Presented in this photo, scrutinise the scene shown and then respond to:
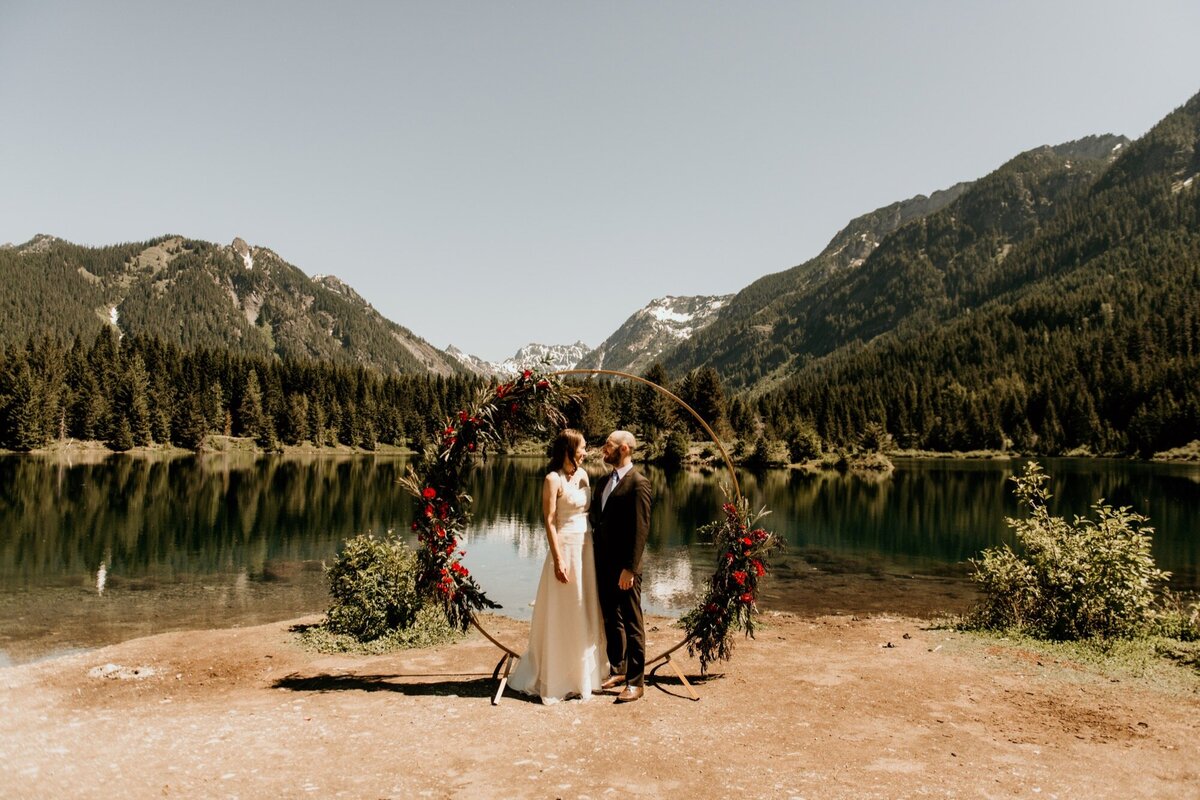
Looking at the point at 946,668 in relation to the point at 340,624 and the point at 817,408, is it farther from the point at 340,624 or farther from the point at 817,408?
the point at 817,408

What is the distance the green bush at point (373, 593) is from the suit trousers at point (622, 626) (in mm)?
5531

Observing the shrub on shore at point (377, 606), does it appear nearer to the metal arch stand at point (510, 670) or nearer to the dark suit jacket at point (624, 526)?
the metal arch stand at point (510, 670)

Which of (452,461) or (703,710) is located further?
(452,461)

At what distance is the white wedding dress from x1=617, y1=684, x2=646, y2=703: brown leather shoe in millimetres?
464

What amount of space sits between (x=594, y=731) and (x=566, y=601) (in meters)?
2.02

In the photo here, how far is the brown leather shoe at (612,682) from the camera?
34.6 ft

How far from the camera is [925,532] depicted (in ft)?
132

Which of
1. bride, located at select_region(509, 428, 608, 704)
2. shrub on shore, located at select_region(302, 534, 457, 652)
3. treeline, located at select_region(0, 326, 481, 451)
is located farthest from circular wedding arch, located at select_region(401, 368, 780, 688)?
treeline, located at select_region(0, 326, 481, 451)

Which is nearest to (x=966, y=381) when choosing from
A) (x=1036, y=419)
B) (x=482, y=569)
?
(x=1036, y=419)

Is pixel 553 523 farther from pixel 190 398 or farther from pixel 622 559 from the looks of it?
pixel 190 398

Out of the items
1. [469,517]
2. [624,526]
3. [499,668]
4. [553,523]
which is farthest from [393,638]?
[624,526]

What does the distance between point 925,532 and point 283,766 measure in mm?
39945

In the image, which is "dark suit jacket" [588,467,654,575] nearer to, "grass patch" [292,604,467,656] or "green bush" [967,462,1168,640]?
"grass patch" [292,604,467,656]

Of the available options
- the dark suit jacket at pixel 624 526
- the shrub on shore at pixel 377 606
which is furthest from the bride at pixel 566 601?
the shrub on shore at pixel 377 606
